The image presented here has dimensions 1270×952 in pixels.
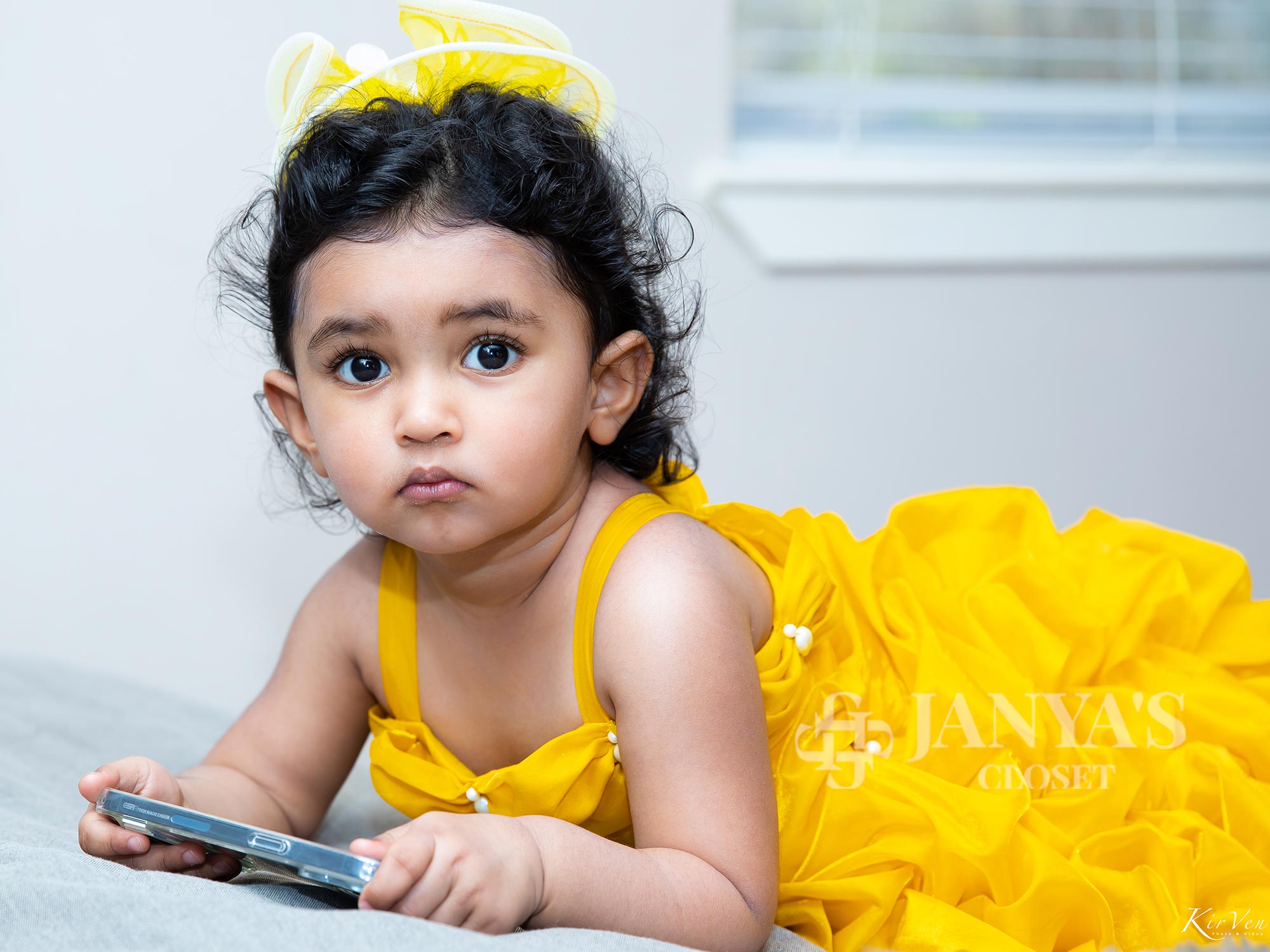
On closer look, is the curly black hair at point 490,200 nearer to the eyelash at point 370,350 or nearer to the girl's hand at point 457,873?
the eyelash at point 370,350

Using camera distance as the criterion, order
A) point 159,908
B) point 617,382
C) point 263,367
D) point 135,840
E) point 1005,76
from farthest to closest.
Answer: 1. point 1005,76
2. point 263,367
3. point 617,382
4. point 135,840
5. point 159,908

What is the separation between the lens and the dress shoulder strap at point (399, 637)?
860 millimetres

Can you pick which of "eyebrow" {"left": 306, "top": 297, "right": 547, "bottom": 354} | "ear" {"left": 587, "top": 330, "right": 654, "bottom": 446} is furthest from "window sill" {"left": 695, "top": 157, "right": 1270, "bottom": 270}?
"eyebrow" {"left": 306, "top": 297, "right": 547, "bottom": 354}

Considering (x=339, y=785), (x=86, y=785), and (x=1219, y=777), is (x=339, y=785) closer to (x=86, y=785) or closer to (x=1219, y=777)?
(x=86, y=785)

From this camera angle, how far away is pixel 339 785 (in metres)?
0.91

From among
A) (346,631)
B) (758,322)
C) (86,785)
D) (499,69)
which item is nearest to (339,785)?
(346,631)

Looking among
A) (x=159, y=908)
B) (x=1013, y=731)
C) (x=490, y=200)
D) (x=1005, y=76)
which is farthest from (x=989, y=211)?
(x=159, y=908)

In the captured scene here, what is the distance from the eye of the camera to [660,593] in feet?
2.35

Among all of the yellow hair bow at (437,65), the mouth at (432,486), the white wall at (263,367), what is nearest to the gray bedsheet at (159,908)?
the mouth at (432,486)

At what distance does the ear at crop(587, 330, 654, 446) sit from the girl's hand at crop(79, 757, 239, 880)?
0.34m

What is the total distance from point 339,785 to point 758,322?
871 millimetres

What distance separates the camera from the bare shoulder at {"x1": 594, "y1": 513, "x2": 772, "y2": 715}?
71 cm

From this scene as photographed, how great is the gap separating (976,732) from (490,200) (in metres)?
0.49

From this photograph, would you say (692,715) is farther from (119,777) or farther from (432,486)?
(119,777)
